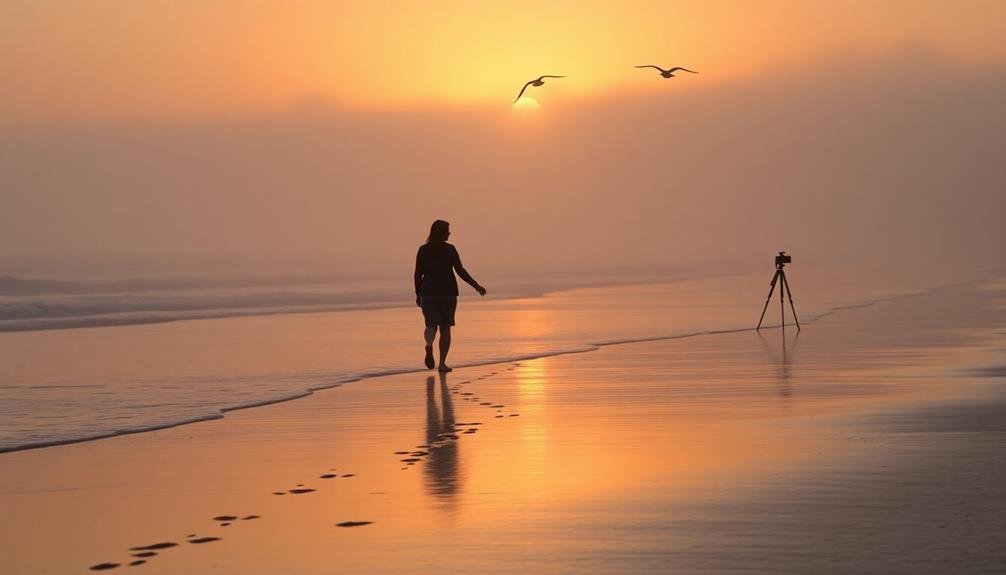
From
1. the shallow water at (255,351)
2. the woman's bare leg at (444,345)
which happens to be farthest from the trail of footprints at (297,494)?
the woman's bare leg at (444,345)

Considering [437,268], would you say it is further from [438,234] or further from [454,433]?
[454,433]

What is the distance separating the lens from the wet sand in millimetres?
6621

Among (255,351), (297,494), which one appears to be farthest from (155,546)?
(255,351)

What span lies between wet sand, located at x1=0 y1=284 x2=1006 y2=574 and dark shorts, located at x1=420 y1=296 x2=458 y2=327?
2.73 m

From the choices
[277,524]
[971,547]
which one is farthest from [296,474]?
[971,547]

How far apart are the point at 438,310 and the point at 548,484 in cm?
966

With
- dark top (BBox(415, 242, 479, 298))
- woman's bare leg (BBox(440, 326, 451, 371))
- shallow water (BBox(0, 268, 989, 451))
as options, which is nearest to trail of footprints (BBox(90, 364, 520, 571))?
shallow water (BBox(0, 268, 989, 451))

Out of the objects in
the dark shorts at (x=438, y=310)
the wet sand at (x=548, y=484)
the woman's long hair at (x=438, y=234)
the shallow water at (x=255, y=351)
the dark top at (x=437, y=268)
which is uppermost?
the woman's long hair at (x=438, y=234)

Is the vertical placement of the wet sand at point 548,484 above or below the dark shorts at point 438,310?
below

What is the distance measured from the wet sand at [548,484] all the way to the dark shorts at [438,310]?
2.73 m

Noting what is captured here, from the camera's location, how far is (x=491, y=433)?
11.4m

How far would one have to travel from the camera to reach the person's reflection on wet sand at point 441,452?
8586 mm

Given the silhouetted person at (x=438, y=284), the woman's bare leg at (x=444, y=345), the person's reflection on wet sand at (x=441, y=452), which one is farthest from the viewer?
the silhouetted person at (x=438, y=284)

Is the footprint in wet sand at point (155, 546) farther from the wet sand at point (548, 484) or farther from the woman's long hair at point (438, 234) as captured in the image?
the woman's long hair at point (438, 234)
